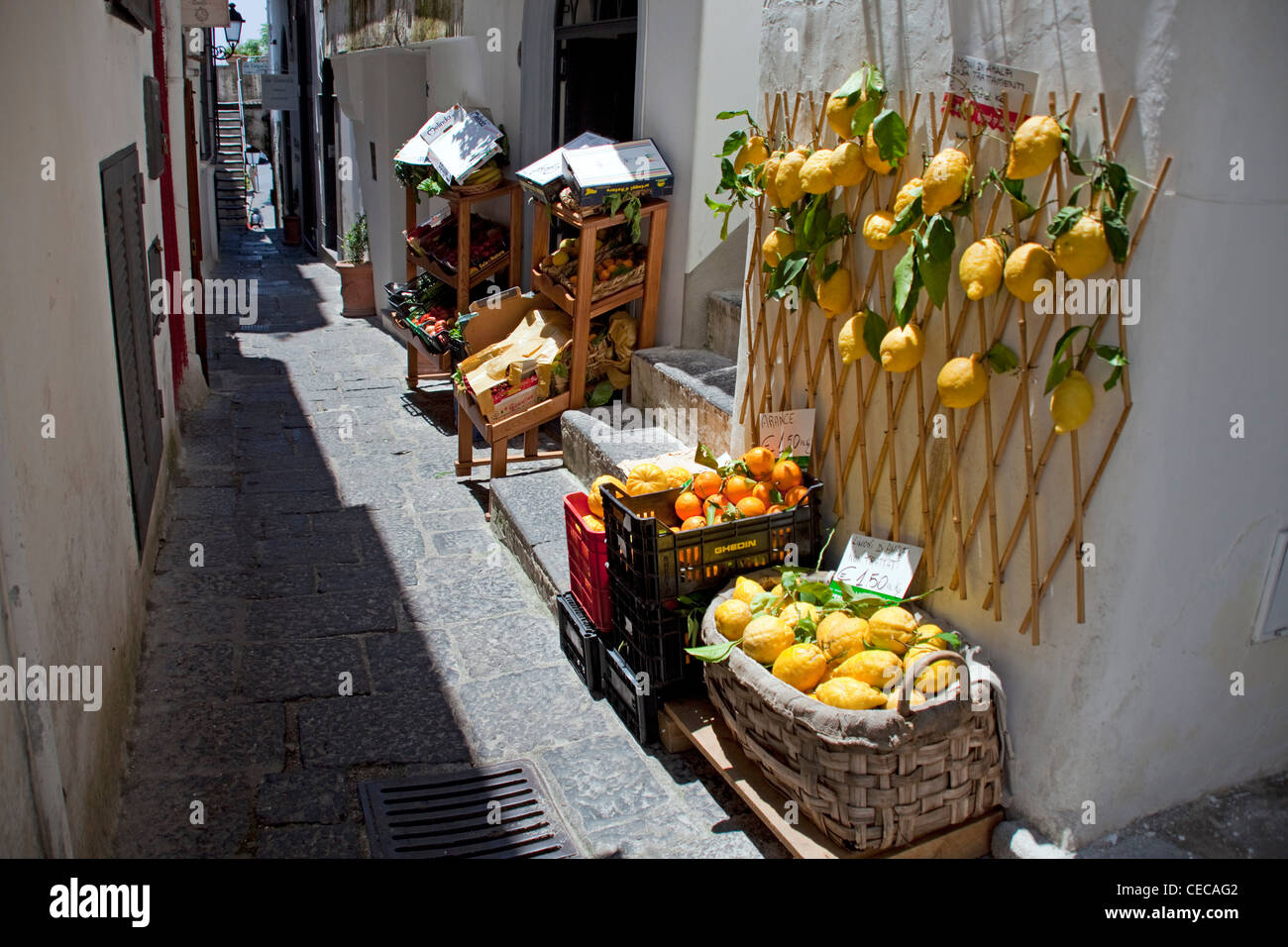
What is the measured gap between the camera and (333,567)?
220 inches

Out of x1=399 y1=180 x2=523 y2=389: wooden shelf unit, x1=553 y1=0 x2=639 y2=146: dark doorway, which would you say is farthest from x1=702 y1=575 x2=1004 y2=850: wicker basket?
x1=553 y1=0 x2=639 y2=146: dark doorway

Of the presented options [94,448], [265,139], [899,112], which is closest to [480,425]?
[94,448]

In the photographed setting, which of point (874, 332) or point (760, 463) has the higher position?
point (874, 332)

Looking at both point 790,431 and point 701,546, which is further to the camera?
point 790,431

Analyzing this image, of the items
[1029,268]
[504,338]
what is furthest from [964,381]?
[504,338]

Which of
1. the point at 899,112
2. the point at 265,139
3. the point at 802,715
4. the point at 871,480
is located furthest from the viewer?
the point at 265,139

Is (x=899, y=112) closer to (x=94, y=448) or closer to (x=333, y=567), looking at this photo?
(x=94, y=448)

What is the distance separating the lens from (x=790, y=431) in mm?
4230

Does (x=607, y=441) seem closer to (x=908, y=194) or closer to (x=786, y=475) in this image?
(x=786, y=475)

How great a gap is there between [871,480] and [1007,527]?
0.65 m

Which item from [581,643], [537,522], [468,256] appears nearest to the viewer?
[581,643]

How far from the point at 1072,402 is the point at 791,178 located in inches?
58.8

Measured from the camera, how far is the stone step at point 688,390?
18.1 feet

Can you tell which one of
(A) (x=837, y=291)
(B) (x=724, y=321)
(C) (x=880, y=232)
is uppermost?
(C) (x=880, y=232)
